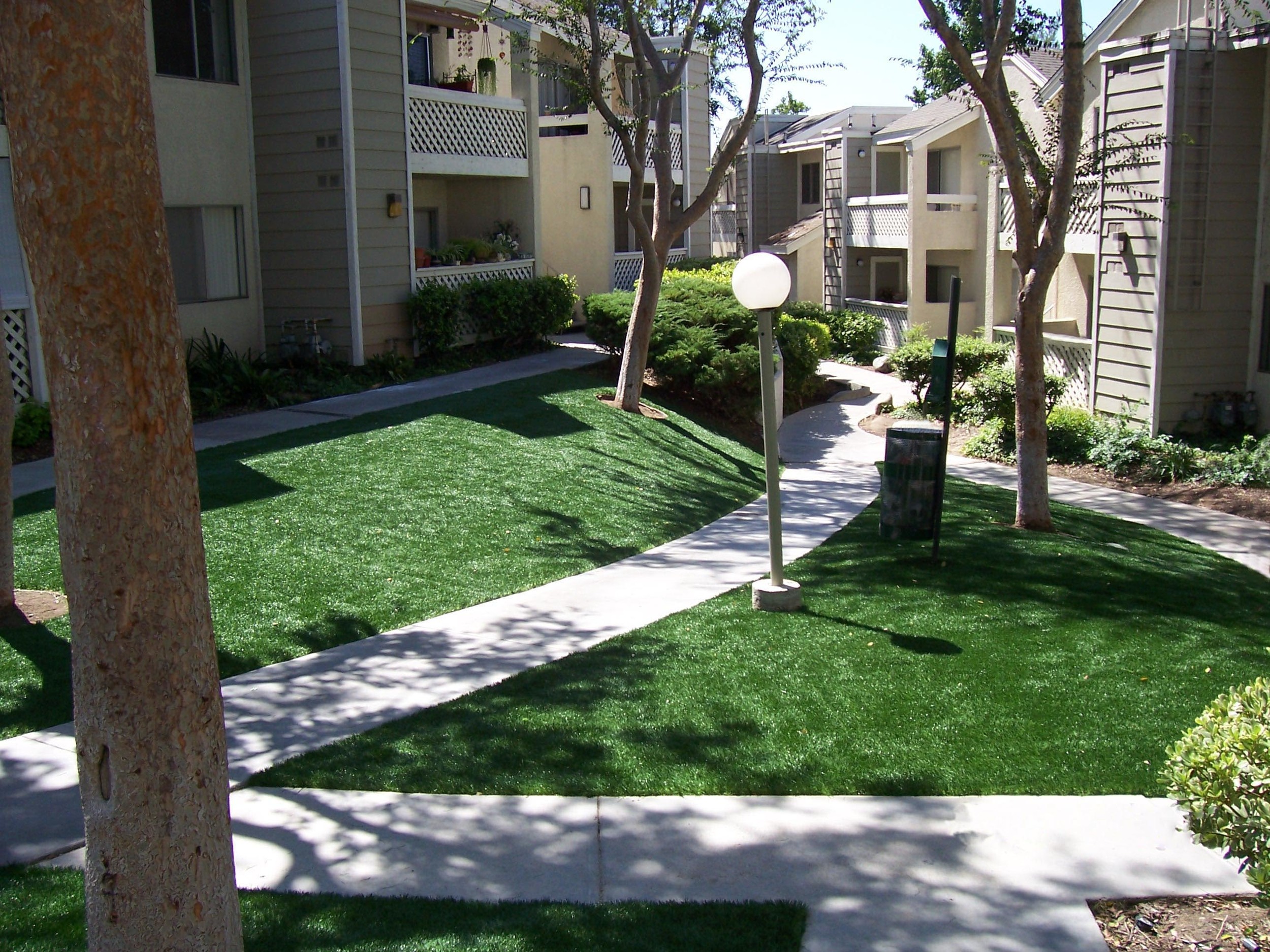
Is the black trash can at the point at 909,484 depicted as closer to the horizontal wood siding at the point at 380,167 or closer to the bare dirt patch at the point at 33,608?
the bare dirt patch at the point at 33,608

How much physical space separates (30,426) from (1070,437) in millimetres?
13008

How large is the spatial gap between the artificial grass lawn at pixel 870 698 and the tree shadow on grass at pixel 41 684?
1.56 m

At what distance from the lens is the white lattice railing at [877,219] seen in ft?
93.7

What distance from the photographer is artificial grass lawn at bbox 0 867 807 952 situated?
4242 mm

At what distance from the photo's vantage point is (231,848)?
11.1ft

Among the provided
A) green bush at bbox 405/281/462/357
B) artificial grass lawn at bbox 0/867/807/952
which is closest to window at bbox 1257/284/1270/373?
green bush at bbox 405/281/462/357

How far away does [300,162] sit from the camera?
673 inches

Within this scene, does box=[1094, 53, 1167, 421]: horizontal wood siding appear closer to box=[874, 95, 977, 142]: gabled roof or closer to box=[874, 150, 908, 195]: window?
box=[874, 95, 977, 142]: gabled roof

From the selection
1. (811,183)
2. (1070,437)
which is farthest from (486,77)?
(811,183)

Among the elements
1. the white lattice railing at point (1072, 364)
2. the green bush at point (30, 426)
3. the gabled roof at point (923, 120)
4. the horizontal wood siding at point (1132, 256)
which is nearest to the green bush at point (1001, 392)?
the white lattice railing at point (1072, 364)

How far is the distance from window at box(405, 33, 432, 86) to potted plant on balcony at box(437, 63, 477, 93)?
1.51ft

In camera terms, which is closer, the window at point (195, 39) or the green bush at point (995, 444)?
the window at point (195, 39)

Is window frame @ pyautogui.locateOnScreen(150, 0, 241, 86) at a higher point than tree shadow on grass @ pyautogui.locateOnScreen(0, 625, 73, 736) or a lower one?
higher

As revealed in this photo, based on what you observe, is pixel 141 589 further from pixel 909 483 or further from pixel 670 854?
pixel 909 483
